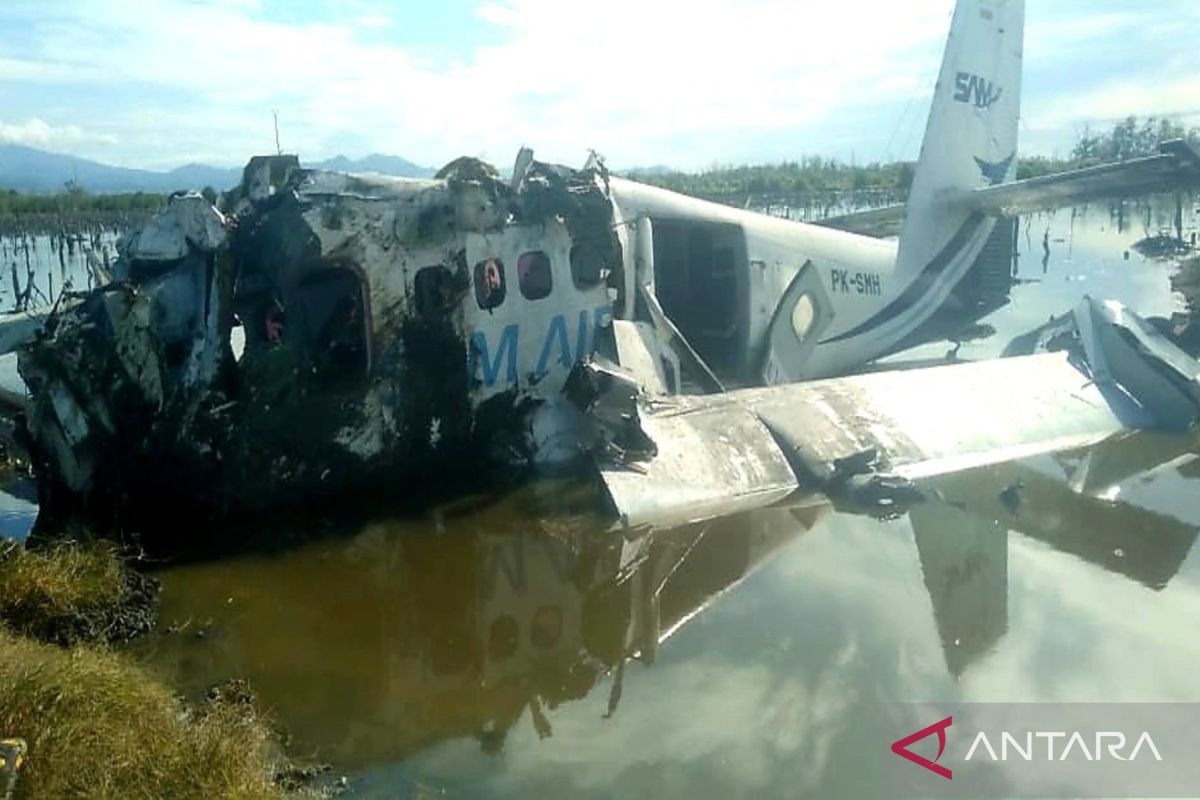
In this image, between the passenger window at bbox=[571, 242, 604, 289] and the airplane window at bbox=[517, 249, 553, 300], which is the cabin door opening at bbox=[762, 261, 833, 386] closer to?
the passenger window at bbox=[571, 242, 604, 289]

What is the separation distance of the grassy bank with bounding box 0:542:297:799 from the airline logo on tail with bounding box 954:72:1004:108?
1367 cm

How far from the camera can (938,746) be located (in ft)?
17.7

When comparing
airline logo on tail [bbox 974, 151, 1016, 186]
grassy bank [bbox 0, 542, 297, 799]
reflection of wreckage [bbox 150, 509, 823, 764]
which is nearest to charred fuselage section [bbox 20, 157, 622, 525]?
reflection of wreckage [bbox 150, 509, 823, 764]

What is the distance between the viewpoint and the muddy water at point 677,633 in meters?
5.34

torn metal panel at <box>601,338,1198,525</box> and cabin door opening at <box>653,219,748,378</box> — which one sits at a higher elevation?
cabin door opening at <box>653,219,748,378</box>

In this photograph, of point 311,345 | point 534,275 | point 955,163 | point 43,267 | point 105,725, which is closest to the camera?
point 105,725

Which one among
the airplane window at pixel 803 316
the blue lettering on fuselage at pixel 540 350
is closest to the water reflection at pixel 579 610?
the blue lettering on fuselage at pixel 540 350

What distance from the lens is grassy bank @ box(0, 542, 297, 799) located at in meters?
4.26

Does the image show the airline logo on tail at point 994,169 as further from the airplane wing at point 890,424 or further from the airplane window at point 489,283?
the airplane window at point 489,283

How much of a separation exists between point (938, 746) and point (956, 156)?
476 inches

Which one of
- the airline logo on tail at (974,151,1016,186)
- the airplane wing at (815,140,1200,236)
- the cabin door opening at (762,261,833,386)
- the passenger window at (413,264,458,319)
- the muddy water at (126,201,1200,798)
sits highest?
the airline logo on tail at (974,151,1016,186)

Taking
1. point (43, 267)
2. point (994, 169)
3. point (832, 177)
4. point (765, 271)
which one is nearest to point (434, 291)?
point (765, 271)

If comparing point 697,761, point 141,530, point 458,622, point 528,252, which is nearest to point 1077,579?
point 697,761

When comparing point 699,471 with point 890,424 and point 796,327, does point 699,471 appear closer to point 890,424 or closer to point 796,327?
point 890,424
